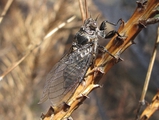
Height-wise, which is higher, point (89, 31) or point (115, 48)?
point (89, 31)

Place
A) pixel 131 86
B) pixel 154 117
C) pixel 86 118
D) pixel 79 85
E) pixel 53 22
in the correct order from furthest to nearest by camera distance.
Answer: pixel 86 118 → pixel 131 86 → pixel 154 117 → pixel 53 22 → pixel 79 85

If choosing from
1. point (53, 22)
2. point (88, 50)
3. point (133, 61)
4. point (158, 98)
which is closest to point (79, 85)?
point (158, 98)

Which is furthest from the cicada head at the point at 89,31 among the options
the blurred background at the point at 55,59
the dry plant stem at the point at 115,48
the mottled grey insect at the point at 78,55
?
the blurred background at the point at 55,59

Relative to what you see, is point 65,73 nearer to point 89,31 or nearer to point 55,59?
point 89,31

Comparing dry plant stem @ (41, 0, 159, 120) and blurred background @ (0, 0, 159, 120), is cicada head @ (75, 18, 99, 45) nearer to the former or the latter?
dry plant stem @ (41, 0, 159, 120)

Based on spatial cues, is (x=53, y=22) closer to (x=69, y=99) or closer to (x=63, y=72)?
(x=63, y=72)

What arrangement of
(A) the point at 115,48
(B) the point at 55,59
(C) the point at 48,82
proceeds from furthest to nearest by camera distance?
(B) the point at 55,59 → (C) the point at 48,82 → (A) the point at 115,48

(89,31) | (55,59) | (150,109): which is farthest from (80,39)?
(55,59)

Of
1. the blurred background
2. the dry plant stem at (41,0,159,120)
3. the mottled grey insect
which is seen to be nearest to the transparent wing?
the mottled grey insect
